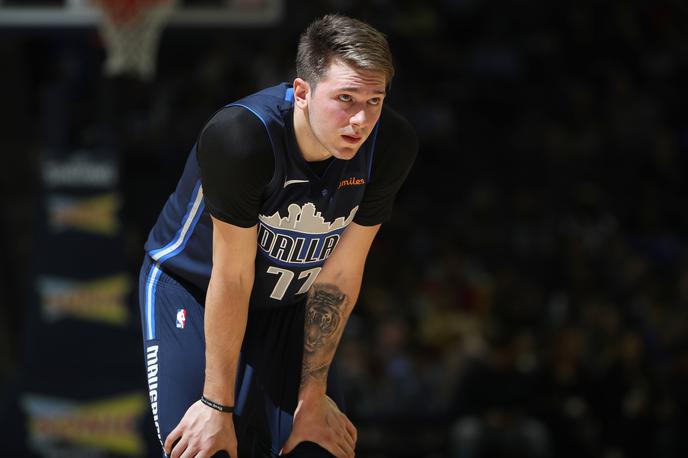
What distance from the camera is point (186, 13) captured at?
29.3 ft

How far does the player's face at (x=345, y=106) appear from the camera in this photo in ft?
10.6

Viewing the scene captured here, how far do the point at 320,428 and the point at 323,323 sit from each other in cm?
38

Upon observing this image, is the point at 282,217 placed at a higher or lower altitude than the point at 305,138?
lower

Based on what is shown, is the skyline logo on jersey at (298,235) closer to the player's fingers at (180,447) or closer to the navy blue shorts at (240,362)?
the navy blue shorts at (240,362)

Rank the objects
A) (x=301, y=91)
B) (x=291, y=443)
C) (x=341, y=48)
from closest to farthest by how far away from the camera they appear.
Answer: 1. (x=341, y=48)
2. (x=301, y=91)
3. (x=291, y=443)

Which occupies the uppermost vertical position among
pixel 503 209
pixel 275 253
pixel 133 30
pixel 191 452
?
pixel 275 253

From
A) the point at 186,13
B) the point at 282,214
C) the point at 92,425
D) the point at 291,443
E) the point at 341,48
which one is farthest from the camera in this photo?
the point at 186,13

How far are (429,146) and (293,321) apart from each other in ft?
28.5

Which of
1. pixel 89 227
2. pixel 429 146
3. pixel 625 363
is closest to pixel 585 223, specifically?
pixel 429 146

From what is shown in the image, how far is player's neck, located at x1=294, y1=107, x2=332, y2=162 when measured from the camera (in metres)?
3.41

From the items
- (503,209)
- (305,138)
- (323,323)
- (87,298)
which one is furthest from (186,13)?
(305,138)

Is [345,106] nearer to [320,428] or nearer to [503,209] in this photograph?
[320,428]

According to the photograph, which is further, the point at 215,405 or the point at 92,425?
the point at 92,425

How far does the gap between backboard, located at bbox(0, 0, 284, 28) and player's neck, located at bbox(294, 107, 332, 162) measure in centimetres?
558
